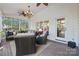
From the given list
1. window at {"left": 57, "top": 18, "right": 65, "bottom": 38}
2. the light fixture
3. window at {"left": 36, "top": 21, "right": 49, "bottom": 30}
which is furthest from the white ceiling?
window at {"left": 57, "top": 18, "right": 65, "bottom": 38}

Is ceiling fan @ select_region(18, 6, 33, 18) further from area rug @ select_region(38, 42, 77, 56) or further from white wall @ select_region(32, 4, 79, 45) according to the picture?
area rug @ select_region(38, 42, 77, 56)

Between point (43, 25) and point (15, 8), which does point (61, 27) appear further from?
point (15, 8)

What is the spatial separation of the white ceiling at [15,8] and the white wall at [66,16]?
0.09 meters

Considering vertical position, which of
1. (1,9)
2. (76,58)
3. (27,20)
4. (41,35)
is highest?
(1,9)

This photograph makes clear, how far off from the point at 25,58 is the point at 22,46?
21cm

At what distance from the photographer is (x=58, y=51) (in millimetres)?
1875

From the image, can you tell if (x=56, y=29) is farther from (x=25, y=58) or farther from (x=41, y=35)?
(x=25, y=58)

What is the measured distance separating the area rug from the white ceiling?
0.66 metres

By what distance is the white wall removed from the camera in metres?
1.86

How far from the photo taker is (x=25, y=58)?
6.14 ft

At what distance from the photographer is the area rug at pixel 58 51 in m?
1.87

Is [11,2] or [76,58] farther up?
[11,2]

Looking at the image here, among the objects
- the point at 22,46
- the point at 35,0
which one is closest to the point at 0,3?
the point at 35,0

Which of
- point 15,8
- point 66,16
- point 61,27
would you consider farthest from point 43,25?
point 15,8
